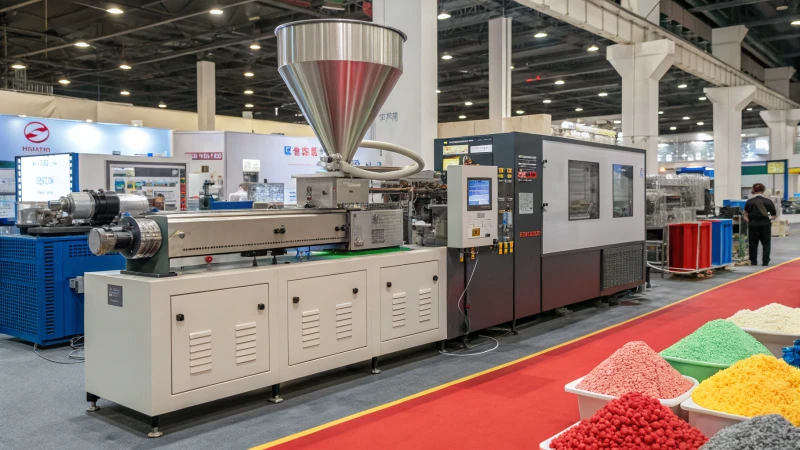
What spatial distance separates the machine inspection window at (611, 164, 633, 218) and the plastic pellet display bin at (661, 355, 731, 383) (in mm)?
4506

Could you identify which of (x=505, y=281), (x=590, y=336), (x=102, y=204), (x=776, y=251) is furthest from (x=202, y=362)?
(x=776, y=251)

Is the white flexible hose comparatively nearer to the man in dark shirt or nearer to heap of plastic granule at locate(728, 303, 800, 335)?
→ heap of plastic granule at locate(728, 303, 800, 335)

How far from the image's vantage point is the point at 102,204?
5.25 m

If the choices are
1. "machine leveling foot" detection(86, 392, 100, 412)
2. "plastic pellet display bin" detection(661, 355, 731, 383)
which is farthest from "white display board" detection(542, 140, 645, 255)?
"machine leveling foot" detection(86, 392, 100, 412)

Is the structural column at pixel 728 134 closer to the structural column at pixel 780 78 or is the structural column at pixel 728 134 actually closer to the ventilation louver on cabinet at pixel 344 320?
the structural column at pixel 780 78

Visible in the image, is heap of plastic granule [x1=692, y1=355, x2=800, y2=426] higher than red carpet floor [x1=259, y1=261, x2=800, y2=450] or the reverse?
higher

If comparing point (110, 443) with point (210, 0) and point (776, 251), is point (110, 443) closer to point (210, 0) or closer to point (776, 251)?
point (210, 0)

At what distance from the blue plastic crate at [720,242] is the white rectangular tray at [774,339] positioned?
6947mm

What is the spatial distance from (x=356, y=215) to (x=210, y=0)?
866 cm

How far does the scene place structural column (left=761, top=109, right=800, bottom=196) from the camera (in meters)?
23.1

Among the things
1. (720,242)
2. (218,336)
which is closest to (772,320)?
(218,336)

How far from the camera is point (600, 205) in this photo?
7316mm

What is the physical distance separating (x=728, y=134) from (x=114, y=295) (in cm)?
1912

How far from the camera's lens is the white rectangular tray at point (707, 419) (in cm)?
256
